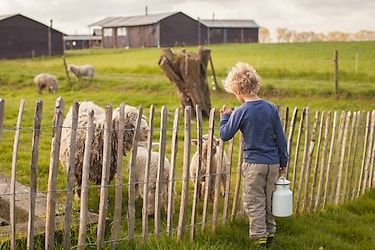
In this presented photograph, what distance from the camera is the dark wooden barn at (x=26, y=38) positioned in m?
42.4

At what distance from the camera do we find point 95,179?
651 centimetres

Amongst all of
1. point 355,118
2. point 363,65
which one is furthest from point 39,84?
point 355,118

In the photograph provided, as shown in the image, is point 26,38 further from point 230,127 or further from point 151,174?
point 230,127

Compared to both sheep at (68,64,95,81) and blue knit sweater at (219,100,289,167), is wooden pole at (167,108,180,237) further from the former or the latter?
sheep at (68,64,95,81)

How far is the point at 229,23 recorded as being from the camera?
62.2m

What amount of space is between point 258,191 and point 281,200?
0.81ft

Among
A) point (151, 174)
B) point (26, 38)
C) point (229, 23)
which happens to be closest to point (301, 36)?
point (229, 23)

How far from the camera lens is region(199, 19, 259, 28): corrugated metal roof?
5953cm

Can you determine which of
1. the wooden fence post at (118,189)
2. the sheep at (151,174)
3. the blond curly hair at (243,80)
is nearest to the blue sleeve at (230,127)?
the blond curly hair at (243,80)

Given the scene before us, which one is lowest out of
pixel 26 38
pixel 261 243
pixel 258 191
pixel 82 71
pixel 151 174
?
pixel 261 243

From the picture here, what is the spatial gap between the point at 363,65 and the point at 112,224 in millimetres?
21317

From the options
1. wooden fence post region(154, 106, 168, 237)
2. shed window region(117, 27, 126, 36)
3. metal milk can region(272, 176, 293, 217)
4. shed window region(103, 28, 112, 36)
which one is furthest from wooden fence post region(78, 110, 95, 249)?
shed window region(103, 28, 112, 36)

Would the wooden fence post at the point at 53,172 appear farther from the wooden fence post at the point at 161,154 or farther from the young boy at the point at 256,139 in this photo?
the young boy at the point at 256,139

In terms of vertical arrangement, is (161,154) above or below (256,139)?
below
